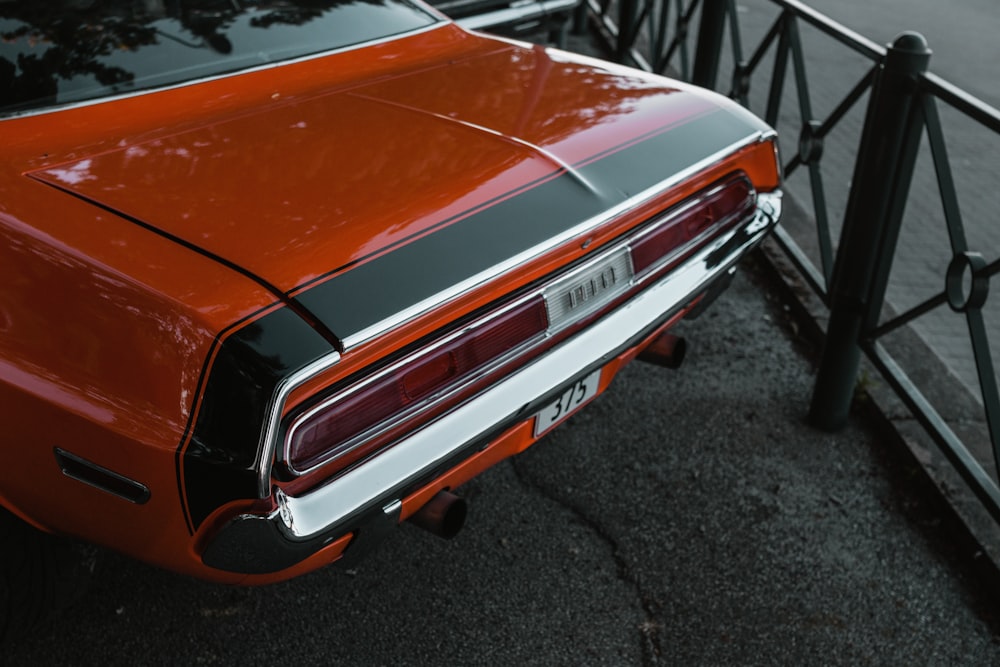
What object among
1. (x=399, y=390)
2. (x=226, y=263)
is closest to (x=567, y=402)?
(x=399, y=390)

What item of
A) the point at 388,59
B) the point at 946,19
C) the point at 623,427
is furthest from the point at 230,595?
the point at 946,19

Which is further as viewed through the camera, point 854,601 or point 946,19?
point 946,19

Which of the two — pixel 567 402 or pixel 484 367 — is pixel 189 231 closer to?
pixel 484 367

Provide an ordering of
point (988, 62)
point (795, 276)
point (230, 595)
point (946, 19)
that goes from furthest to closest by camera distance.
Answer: point (946, 19), point (988, 62), point (795, 276), point (230, 595)

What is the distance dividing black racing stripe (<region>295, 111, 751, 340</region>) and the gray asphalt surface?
1.05 m

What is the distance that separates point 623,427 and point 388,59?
1440 mm

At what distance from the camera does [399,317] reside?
1.74m

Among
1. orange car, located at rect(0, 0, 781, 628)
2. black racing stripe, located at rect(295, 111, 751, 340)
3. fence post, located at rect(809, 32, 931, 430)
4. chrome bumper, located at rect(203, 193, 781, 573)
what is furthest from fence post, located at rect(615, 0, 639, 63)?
chrome bumper, located at rect(203, 193, 781, 573)

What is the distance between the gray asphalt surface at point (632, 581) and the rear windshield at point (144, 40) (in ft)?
4.21

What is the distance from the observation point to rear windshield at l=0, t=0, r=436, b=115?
2334 mm

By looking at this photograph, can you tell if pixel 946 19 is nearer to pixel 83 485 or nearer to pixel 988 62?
pixel 988 62

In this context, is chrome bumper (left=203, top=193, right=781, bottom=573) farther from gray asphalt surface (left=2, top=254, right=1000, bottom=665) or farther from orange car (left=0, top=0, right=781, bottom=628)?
gray asphalt surface (left=2, top=254, right=1000, bottom=665)

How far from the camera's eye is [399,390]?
184 centimetres

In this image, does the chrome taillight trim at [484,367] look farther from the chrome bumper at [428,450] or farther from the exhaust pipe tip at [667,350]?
the exhaust pipe tip at [667,350]
